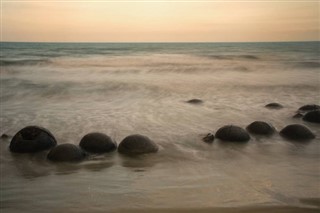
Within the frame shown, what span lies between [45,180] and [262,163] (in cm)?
323

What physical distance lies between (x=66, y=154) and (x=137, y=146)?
1.17m

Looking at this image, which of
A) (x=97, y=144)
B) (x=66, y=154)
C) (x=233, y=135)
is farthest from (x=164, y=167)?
(x=233, y=135)

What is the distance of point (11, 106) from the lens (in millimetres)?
11805

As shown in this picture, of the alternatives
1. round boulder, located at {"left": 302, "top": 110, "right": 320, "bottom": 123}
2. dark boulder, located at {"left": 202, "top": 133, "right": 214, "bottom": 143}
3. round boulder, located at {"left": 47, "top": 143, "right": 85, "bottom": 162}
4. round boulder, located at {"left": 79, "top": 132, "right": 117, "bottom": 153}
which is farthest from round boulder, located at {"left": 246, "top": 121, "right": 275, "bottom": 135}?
round boulder, located at {"left": 47, "top": 143, "right": 85, "bottom": 162}

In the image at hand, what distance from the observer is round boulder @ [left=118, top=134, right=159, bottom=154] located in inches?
264

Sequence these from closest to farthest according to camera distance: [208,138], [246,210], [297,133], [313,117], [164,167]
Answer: [246,210] → [164,167] → [208,138] → [297,133] → [313,117]

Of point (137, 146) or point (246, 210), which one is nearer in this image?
point (246, 210)

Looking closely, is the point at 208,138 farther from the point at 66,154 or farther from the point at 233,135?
the point at 66,154

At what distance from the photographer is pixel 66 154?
6289 millimetres

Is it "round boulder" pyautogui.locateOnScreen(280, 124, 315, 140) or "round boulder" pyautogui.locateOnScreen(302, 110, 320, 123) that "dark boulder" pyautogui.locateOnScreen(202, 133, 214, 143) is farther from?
"round boulder" pyautogui.locateOnScreen(302, 110, 320, 123)

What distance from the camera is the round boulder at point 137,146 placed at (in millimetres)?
6707

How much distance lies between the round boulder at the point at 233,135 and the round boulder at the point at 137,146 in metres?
1.45

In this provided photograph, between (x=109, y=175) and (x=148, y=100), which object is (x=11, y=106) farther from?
(x=109, y=175)

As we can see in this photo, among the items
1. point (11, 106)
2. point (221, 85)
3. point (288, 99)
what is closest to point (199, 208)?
point (11, 106)
